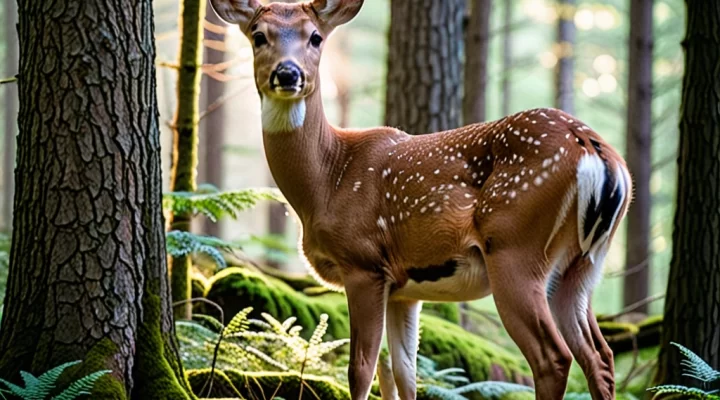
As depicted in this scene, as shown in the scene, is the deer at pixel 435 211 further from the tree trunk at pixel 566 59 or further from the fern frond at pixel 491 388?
the tree trunk at pixel 566 59

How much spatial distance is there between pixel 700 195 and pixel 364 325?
3132 millimetres

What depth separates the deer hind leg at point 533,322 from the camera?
15.6 feet

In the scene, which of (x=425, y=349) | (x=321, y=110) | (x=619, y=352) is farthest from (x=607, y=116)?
(x=321, y=110)

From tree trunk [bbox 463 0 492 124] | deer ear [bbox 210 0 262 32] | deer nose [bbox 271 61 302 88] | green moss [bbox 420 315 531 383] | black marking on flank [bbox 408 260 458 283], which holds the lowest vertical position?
green moss [bbox 420 315 531 383]

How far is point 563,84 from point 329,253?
469 inches

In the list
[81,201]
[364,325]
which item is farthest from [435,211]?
[81,201]

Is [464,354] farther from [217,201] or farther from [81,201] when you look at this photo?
[81,201]

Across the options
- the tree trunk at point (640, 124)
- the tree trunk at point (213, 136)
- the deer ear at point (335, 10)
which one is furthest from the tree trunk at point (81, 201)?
the tree trunk at point (213, 136)

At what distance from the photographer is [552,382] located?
4.78 m

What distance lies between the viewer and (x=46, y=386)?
435 centimetres

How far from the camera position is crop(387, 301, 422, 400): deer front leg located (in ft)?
18.7

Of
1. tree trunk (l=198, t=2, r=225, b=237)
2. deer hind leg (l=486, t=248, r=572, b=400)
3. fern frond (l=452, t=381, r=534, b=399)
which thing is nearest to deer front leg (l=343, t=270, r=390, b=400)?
deer hind leg (l=486, t=248, r=572, b=400)

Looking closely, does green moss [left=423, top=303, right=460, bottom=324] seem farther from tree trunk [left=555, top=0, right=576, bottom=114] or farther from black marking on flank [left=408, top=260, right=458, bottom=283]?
tree trunk [left=555, top=0, right=576, bottom=114]

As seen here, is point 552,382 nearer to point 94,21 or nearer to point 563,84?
point 94,21
